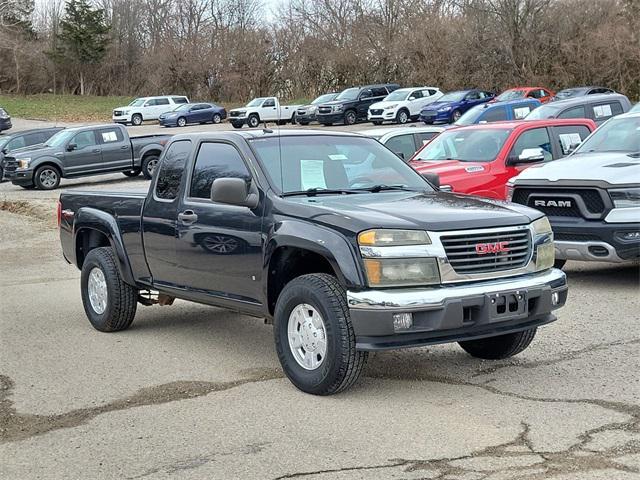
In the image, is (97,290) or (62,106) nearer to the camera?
(97,290)

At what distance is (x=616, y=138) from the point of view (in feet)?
35.8

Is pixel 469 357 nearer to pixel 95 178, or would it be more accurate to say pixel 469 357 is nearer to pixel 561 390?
pixel 561 390

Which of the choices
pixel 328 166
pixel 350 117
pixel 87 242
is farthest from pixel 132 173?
pixel 328 166

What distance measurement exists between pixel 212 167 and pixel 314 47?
54.4 meters

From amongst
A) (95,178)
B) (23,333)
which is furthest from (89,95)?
(23,333)

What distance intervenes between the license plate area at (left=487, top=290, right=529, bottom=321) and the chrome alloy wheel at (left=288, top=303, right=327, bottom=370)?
109 cm

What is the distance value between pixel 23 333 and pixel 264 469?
4556 millimetres

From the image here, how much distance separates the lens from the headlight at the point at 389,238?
5.85 m

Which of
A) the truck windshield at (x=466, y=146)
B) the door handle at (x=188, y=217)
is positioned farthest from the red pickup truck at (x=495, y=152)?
the door handle at (x=188, y=217)

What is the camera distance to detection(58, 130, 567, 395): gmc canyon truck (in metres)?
5.85

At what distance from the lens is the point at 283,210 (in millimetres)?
6539

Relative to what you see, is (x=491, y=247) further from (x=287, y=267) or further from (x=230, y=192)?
(x=230, y=192)

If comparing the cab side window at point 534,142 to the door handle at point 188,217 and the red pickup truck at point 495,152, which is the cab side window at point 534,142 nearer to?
the red pickup truck at point 495,152

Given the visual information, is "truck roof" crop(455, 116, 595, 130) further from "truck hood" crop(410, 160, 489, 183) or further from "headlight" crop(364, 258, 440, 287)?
"headlight" crop(364, 258, 440, 287)
